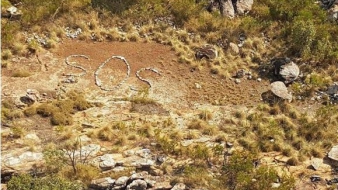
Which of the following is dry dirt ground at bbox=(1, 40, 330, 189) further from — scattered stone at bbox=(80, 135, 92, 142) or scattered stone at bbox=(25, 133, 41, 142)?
scattered stone at bbox=(80, 135, 92, 142)

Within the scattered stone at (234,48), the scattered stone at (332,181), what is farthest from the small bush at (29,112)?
the scattered stone at (332,181)

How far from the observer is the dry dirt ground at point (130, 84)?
22547 mm

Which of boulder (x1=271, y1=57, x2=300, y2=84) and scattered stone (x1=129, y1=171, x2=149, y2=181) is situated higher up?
boulder (x1=271, y1=57, x2=300, y2=84)

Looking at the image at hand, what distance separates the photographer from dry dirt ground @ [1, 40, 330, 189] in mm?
22547

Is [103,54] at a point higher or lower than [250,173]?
higher

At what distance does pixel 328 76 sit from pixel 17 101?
1902 cm

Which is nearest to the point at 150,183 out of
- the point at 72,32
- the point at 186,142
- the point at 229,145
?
the point at 186,142

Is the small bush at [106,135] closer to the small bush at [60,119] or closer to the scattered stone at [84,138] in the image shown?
the scattered stone at [84,138]

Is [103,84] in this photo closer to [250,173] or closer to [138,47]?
[138,47]

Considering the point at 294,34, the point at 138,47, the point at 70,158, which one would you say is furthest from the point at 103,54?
the point at 294,34

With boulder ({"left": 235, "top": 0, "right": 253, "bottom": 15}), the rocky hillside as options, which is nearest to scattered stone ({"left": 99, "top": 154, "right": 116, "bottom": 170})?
the rocky hillside

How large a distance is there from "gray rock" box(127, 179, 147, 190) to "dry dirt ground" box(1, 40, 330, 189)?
5.07m

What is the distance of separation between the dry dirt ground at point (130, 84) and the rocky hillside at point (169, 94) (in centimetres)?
7

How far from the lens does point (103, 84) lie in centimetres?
2466
